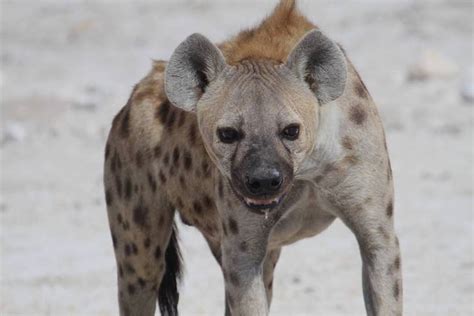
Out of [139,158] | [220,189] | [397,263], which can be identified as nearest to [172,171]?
[139,158]

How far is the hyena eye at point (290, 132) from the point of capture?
10.1 feet

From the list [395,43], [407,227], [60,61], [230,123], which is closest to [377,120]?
[230,123]

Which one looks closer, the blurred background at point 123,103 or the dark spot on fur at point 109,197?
the dark spot on fur at point 109,197

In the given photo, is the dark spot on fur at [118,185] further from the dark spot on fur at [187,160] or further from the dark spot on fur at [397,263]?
the dark spot on fur at [397,263]

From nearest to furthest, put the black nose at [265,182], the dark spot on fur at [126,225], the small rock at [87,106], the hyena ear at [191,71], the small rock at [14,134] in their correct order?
1. the black nose at [265,182]
2. the hyena ear at [191,71]
3. the dark spot on fur at [126,225]
4. the small rock at [14,134]
5. the small rock at [87,106]

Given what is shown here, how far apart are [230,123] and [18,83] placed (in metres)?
6.57

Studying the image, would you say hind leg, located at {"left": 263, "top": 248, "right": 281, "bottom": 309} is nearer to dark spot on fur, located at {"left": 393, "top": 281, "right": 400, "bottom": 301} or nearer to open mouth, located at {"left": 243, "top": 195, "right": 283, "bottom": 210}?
dark spot on fur, located at {"left": 393, "top": 281, "right": 400, "bottom": 301}

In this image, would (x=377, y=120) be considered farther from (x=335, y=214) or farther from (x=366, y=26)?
(x=366, y=26)

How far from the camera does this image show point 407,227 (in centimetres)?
574

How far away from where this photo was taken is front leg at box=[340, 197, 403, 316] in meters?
3.36

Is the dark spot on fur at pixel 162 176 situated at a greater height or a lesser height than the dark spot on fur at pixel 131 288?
greater

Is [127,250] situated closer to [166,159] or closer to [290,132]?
[166,159]

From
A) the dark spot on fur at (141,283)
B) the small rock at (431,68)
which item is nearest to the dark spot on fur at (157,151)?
the dark spot on fur at (141,283)

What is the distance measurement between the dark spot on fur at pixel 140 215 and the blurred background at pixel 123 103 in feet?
2.47
